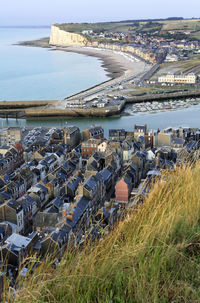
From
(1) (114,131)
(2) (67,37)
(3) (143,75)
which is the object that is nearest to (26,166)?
(1) (114,131)

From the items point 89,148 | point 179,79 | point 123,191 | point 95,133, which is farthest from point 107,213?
point 179,79

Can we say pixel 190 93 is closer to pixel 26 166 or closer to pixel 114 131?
pixel 114 131

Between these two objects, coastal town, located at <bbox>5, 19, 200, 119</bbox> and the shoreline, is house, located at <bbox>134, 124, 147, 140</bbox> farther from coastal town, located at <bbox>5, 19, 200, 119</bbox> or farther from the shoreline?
the shoreline

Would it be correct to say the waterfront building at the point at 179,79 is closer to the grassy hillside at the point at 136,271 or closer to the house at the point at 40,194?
the house at the point at 40,194

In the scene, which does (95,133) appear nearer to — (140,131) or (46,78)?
(140,131)

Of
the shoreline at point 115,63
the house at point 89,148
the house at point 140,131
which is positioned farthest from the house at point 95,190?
the shoreline at point 115,63

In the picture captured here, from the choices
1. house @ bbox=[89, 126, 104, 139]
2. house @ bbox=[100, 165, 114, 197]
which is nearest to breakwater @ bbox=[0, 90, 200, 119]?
house @ bbox=[89, 126, 104, 139]
